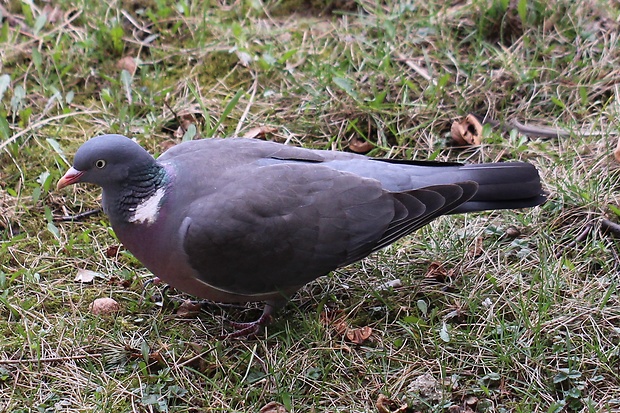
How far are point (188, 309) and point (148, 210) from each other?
58cm

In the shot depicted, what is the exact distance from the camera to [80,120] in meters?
4.62

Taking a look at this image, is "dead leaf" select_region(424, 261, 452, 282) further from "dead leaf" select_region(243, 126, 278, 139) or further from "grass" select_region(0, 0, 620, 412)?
"dead leaf" select_region(243, 126, 278, 139)

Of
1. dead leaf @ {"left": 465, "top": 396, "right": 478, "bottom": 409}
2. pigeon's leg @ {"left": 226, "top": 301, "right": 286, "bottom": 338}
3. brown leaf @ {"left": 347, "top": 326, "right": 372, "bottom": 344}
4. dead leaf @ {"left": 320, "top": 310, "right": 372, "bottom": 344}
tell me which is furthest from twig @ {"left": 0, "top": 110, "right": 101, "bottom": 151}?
dead leaf @ {"left": 465, "top": 396, "right": 478, "bottom": 409}

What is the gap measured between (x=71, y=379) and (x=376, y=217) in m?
1.44

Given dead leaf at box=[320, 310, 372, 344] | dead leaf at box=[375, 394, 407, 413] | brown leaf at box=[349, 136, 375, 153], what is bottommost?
dead leaf at box=[375, 394, 407, 413]

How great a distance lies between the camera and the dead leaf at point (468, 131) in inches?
173

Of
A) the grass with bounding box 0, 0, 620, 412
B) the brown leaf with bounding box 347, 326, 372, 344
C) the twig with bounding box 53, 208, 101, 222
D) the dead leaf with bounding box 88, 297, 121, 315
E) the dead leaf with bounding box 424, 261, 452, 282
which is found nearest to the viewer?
the grass with bounding box 0, 0, 620, 412

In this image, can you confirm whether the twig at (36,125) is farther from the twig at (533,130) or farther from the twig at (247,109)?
the twig at (533,130)

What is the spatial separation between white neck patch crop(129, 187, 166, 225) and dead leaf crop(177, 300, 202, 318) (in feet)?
1.77

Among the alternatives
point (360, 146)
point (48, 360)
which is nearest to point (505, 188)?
point (360, 146)

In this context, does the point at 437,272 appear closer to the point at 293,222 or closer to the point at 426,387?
the point at 426,387

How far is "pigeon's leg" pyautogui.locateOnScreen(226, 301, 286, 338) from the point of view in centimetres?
354

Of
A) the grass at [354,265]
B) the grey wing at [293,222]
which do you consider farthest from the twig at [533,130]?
the grey wing at [293,222]

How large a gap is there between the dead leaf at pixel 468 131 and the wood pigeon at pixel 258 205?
29.8 inches
